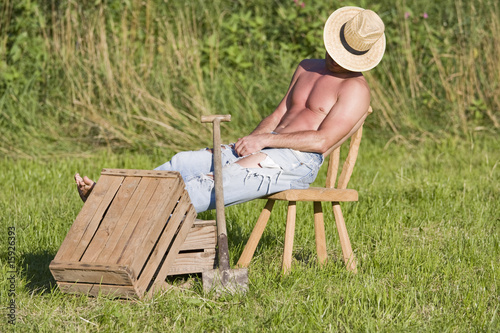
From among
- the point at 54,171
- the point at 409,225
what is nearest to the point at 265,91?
the point at 54,171

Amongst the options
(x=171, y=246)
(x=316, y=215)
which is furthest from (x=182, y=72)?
(x=171, y=246)

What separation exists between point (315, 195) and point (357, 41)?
→ 973 millimetres

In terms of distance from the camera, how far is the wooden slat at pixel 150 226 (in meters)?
3.33

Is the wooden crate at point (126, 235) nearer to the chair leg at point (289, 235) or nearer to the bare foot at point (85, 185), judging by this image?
the bare foot at point (85, 185)

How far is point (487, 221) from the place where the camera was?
528 cm

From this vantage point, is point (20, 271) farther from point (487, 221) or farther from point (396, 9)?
point (396, 9)

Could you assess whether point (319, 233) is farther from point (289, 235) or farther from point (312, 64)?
point (312, 64)

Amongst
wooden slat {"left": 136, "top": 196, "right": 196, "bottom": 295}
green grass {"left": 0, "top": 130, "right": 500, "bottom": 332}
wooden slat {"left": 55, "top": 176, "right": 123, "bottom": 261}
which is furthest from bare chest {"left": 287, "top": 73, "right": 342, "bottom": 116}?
wooden slat {"left": 55, "top": 176, "right": 123, "bottom": 261}

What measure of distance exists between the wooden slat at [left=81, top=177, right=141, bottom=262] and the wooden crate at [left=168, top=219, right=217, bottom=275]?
0.41 metres

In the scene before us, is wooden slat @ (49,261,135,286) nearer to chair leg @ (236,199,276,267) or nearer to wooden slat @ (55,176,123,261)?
wooden slat @ (55,176,123,261)

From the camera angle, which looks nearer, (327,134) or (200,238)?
(200,238)

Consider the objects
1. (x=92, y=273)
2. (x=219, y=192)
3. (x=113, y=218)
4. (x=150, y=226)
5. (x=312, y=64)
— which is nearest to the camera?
(x=92, y=273)

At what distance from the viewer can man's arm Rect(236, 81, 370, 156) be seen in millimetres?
4109

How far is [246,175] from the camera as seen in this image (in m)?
3.92
